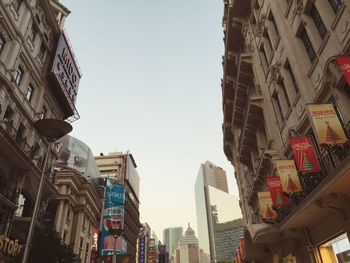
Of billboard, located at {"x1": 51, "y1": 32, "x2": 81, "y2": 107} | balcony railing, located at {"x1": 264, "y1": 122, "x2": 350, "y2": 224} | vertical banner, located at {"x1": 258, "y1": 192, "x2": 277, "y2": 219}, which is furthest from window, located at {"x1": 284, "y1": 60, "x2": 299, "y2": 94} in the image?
billboard, located at {"x1": 51, "y1": 32, "x2": 81, "y2": 107}

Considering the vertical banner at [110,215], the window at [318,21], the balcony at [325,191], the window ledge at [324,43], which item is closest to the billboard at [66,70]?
the window at [318,21]

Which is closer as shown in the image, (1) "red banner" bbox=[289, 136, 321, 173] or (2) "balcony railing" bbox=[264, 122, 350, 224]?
(2) "balcony railing" bbox=[264, 122, 350, 224]

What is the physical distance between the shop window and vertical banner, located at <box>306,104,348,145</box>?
4278 millimetres

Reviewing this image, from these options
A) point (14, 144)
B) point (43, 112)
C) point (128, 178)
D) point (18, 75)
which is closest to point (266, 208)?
point (14, 144)

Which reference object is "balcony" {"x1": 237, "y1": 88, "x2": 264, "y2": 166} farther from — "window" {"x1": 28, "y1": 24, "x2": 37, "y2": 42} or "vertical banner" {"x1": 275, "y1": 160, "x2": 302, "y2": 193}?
"window" {"x1": 28, "y1": 24, "x2": 37, "y2": 42}

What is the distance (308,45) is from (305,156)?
6498mm

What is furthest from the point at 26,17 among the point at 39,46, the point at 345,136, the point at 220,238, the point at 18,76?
the point at 220,238

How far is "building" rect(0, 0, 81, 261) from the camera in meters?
18.4

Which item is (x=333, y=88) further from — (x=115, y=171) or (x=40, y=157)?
(x=115, y=171)

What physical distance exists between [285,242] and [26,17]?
72.5ft

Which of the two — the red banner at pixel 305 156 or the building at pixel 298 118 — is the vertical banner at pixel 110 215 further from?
the red banner at pixel 305 156

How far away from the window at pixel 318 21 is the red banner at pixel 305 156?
513 cm

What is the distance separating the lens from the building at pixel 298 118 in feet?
37.1

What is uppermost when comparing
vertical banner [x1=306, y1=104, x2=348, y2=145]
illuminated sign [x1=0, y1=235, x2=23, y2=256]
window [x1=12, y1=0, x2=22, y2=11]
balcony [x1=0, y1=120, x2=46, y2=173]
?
window [x1=12, y1=0, x2=22, y2=11]
